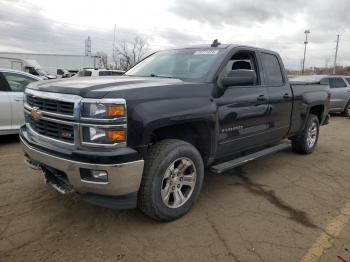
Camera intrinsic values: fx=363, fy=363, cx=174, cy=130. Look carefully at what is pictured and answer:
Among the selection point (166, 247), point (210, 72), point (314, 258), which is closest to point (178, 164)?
point (166, 247)

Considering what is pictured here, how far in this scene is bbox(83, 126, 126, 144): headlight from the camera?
3.20 meters

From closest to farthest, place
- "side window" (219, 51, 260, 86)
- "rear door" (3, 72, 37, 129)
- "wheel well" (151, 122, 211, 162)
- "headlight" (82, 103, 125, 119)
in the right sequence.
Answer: "headlight" (82, 103, 125, 119)
"wheel well" (151, 122, 211, 162)
"side window" (219, 51, 260, 86)
"rear door" (3, 72, 37, 129)

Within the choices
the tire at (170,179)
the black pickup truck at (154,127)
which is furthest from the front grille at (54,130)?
the tire at (170,179)

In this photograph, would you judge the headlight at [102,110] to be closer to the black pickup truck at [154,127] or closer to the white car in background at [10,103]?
the black pickup truck at [154,127]

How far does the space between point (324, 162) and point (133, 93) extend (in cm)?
465

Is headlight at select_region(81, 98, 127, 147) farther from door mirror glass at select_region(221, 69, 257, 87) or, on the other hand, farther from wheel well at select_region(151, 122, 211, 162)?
door mirror glass at select_region(221, 69, 257, 87)

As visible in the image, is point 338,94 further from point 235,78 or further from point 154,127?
point 154,127

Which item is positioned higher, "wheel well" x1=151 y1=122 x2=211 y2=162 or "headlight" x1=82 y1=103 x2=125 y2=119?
"headlight" x1=82 y1=103 x2=125 y2=119

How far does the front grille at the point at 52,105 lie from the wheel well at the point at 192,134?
0.92 meters

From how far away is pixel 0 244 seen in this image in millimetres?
3316

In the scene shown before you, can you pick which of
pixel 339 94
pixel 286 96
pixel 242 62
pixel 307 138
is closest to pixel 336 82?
pixel 339 94

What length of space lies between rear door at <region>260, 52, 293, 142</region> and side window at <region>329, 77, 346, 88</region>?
406 inches

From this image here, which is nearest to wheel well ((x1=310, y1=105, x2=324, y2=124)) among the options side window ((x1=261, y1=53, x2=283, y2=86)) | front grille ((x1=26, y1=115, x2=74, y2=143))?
side window ((x1=261, y1=53, x2=283, y2=86))

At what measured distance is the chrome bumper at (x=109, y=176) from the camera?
3203mm
